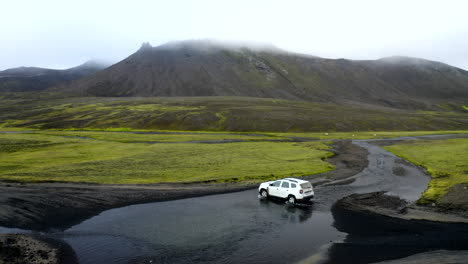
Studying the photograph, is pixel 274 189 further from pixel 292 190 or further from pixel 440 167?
pixel 440 167

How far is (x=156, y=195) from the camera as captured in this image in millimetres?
43125

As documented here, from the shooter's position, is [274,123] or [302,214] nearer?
[302,214]

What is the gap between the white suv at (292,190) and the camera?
1495 inches

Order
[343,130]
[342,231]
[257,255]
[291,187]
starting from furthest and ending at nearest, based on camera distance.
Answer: [343,130], [291,187], [342,231], [257,255]

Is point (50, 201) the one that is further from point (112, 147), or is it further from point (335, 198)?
point (112, 147)

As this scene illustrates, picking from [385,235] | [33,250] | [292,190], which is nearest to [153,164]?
[292,190]

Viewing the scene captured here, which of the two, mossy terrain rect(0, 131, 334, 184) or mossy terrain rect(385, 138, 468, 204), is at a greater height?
mossy terrain rect(385, 138, 468, 204)

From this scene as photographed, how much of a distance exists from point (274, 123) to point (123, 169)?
126553 mm

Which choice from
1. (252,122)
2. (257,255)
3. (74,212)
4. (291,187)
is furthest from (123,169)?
(252,122)

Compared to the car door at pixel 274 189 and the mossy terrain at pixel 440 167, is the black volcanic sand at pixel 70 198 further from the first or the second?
the mossy terrain at pixel 440 167

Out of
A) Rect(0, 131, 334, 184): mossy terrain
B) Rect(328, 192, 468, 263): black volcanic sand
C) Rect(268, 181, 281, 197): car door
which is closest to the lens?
Rect(328, 192, 468, 263): black volcanic sand

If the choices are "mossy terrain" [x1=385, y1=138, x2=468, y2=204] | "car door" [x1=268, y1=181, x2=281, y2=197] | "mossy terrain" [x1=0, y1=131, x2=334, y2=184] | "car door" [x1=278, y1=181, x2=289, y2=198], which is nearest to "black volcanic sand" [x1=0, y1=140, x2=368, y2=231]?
"mossy terrain" [x1=0, y1=131, x2=334, y2=184]

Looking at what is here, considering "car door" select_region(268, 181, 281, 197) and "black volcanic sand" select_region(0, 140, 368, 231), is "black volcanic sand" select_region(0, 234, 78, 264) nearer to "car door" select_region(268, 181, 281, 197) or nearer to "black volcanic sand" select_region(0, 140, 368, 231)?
"black volcanic sand" select_region(0, 140, 368, 231)

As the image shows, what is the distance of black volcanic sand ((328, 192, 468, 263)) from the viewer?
82.5 feet
